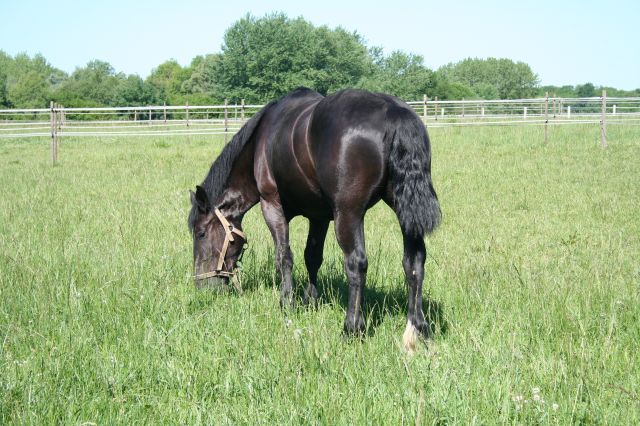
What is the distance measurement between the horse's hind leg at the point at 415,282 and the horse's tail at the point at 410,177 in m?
0.13

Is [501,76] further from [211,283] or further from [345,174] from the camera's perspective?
[345,174]

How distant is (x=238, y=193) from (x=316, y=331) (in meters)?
1.86

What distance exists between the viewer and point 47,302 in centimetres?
430

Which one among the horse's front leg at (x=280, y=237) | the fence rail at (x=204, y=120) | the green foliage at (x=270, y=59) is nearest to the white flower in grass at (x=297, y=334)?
the horse's front leg at (x=280, y=237)

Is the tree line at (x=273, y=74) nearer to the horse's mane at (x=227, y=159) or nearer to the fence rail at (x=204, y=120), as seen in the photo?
the fence rail at (x=204, y=120)

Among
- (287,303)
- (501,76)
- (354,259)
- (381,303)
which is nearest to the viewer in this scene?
(354,259)

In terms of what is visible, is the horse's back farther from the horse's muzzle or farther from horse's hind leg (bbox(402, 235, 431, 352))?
the horse's muzzle

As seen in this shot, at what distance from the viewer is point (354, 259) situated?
380 centimetres

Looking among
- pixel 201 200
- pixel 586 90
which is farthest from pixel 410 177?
pixel 586 90

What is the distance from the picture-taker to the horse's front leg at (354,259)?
3.77 m

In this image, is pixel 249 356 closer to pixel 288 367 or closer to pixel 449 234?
pixel 288 367

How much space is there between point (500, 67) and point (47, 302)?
121 meters

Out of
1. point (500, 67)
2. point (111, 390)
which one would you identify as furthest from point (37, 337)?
point (500, 67)

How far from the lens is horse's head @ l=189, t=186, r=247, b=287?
515 centimetres
